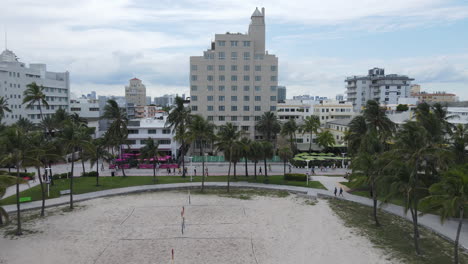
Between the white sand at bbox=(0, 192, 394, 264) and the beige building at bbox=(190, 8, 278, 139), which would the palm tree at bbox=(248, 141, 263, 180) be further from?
the beige building at bbox=(190, 8, 278, 139)

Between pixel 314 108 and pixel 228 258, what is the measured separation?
8585 cm

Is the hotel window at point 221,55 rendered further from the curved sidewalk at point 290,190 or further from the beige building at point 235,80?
the curved sidewalk at point 290,190

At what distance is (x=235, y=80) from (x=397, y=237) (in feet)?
202

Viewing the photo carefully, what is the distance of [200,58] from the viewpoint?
275 ft

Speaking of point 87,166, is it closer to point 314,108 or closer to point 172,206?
point 172,206

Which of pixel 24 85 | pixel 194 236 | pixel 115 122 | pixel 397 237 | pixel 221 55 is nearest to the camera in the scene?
pixel 397 237

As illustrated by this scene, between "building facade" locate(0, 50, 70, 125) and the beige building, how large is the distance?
34.9m

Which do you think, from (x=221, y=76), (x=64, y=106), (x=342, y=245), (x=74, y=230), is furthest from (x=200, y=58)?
(x=342, y=245)

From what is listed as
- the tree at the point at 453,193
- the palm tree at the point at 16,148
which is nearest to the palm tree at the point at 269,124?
the palm tree at the point at 16,148

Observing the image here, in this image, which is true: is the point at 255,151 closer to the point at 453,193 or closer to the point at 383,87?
the point at 453,193

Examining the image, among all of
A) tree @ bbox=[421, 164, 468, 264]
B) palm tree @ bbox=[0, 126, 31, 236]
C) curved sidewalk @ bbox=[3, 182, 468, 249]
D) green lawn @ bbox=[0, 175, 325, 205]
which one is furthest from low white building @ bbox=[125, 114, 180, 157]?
tree @ bbox=[421, 164, 468, 264]

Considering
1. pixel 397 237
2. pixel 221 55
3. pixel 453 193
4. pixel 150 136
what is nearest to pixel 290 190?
pixel 397 237

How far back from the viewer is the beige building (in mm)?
83750

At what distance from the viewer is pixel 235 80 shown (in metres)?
85.1
